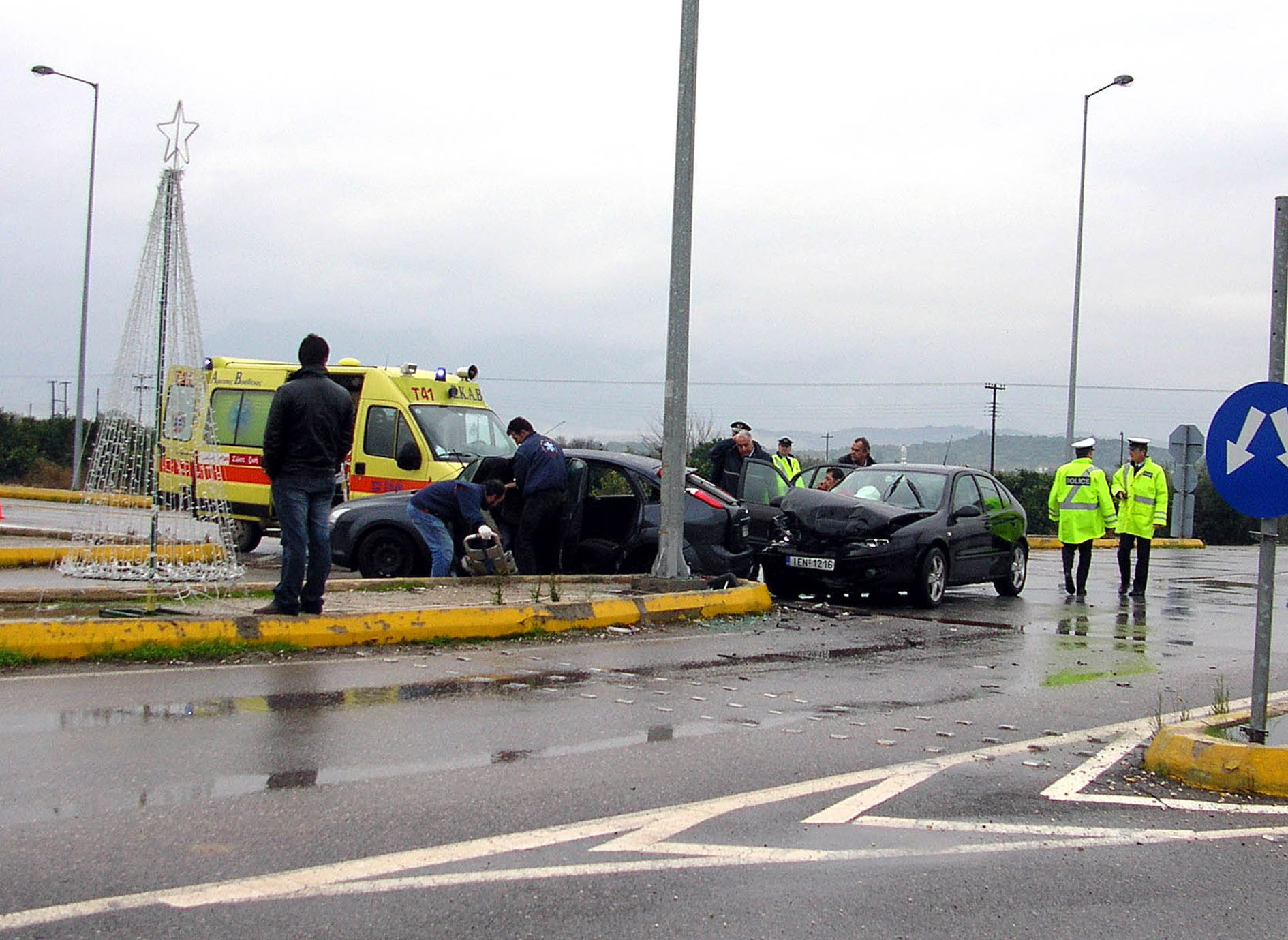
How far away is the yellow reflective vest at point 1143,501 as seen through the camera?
1609 centimetres

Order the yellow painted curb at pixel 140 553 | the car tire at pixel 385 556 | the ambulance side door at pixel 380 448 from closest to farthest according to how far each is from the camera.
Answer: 1. the yellow painted curb at pixel 140 553
2. the car tire at pixel 385 556
3. the ambulance side door at pixel 380 448

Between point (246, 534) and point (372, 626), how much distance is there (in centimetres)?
898

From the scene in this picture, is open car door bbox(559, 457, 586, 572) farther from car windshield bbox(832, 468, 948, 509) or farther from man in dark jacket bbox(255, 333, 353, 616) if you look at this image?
man in dark jacket bbox(255, 333, 353, 616)

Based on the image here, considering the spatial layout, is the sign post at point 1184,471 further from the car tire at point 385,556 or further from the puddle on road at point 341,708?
the puddle on road at point 341,708

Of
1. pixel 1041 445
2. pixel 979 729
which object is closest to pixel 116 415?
pixel 979 729

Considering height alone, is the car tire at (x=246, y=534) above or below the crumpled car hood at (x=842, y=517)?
below

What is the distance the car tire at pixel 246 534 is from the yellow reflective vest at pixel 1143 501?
36.1 ft

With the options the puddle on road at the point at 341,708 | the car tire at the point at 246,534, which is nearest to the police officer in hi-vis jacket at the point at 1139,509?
the puddle on road at the point at 341,708

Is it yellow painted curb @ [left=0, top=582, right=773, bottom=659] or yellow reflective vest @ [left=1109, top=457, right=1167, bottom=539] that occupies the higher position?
yellow reflective vest @ [left=1109, top=457, right=1167, bottom=539]

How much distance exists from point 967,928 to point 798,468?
15.8m

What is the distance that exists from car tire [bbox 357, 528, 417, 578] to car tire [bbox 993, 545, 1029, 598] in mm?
6865

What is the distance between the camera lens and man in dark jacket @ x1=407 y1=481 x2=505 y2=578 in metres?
12.2

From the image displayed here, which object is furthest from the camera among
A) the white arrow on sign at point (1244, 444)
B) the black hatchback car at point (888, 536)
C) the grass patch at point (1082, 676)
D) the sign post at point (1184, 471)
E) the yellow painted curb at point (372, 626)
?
the sign post at point (1184, 471)

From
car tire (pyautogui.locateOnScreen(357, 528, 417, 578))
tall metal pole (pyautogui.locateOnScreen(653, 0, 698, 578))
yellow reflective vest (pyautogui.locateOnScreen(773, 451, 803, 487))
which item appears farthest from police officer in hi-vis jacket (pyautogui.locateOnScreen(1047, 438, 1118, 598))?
car tire (pyautogui.locateOnScreen(357, 528, 417, 578))
